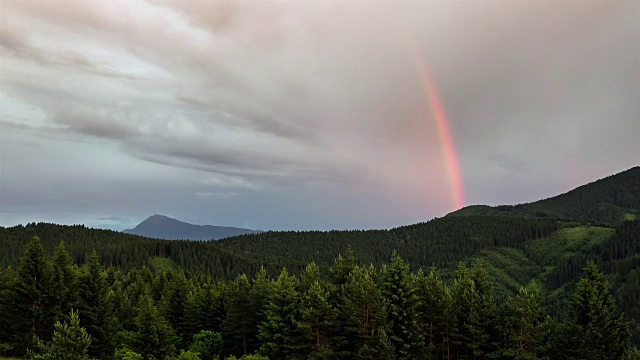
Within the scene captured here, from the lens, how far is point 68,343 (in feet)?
120

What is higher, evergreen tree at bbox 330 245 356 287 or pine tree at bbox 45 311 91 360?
evergreen tree at bbox 330 245 356 287

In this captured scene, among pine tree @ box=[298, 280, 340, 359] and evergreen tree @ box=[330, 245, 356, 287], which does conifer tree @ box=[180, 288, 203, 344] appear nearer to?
pine tree @ box=[298, 280, 340, 359]

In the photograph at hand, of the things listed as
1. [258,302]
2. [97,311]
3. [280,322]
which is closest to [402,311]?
[280,322]

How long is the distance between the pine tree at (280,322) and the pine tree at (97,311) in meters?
20.0

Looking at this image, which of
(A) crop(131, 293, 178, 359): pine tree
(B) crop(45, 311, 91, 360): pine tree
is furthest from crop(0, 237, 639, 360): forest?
(B) crop(45, 311, 91, 360): pine tree

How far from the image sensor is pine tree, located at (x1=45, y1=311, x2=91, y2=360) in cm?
3619

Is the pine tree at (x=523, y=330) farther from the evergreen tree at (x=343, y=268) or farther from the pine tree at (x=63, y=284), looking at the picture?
the pine tree at (x=63, y=284)

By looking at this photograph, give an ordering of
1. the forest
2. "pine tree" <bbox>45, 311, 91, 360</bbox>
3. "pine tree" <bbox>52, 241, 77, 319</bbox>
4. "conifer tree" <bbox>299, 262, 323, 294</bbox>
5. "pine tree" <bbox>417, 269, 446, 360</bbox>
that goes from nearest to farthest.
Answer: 1. "pine tree" <bbox>45, 311, 91, 360</bbox>
2. the forest
3. "pine tree" <bbox>417, 269, 446, 360</bbox>
4. "pine tree" <bbox>52, 241, 77, 319</bbox>
5. "conifer tree" <bbox>299, 262, 323, 294</bbox>

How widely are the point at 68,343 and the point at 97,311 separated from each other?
2117cm

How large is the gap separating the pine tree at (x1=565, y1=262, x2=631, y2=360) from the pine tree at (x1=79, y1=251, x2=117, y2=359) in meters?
57.6

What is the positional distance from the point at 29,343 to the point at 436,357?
5128 cm

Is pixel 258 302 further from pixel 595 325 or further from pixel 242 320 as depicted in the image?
pixel 595 325

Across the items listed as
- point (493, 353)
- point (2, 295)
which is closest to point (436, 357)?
point (493, 353)

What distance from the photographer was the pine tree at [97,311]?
55.2 m
